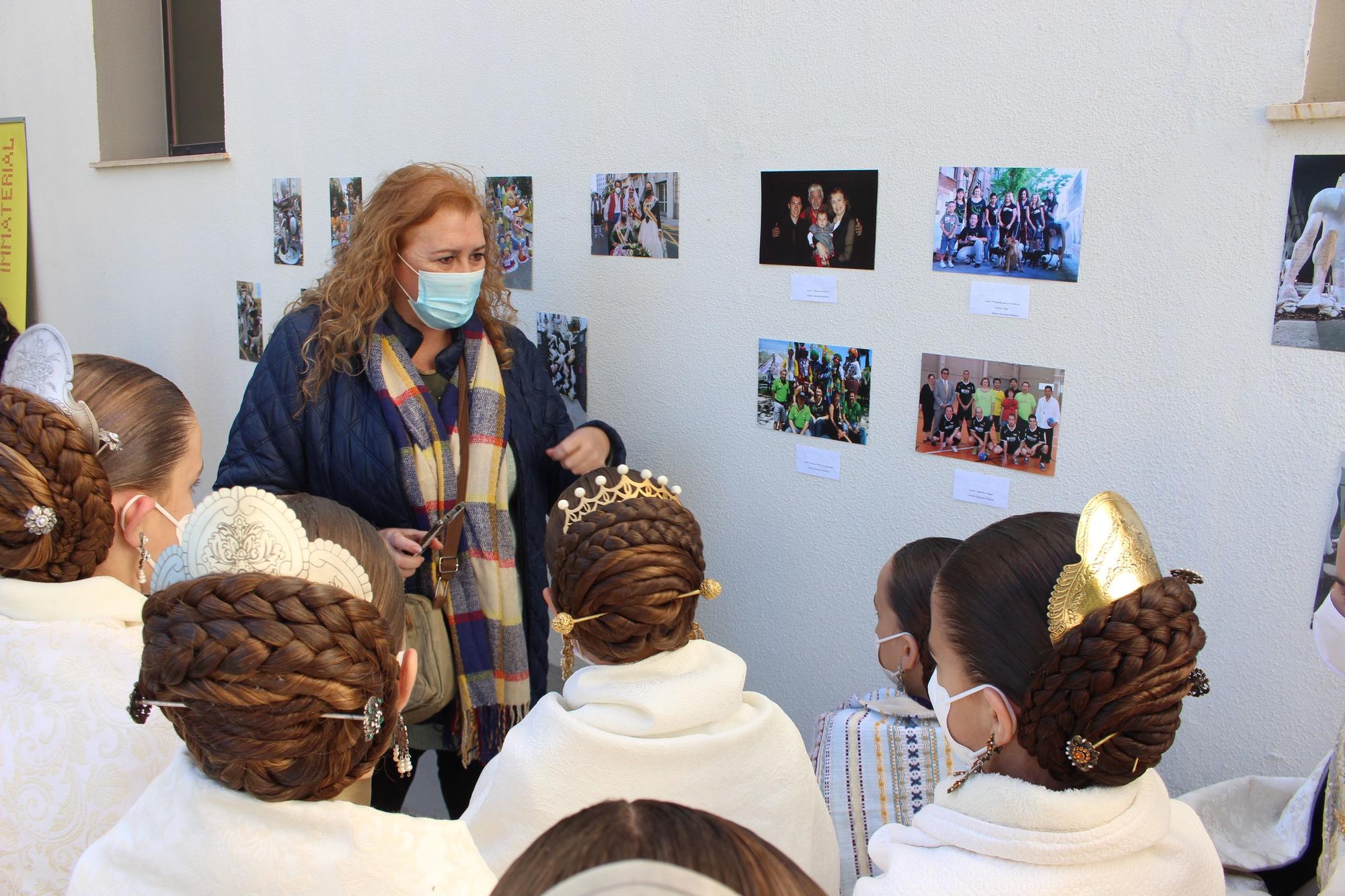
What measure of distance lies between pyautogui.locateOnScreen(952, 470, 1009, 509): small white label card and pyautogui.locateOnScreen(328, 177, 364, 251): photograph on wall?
2.53 metres

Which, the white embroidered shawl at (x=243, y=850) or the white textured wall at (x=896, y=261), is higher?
the white textured wall at (x=896, y=261)

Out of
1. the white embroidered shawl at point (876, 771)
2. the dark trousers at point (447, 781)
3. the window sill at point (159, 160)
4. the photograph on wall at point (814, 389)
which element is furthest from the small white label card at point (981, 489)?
the window sill at point (159, 160)

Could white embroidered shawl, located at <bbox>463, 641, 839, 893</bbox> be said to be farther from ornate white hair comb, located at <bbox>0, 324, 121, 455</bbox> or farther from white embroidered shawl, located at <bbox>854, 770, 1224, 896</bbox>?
ornate white hair comb, located at <bbox>0, 324, 121, 455</bbox>

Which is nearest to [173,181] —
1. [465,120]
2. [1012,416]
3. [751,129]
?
[465,120]

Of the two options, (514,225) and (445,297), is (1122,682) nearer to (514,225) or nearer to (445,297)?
(445,297)

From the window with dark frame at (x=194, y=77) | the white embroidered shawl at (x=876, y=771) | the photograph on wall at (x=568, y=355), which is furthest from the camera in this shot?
the window with dark frame at (x=194, y=77)

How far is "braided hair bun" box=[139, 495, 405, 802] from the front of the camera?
1010 millimetres

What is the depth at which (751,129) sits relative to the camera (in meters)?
2.62

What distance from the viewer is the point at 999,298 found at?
7.26 ft

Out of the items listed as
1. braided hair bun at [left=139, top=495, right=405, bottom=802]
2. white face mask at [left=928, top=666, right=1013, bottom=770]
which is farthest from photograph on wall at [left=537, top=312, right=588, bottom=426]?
braided hair bun at [left=139, top=495, right=405, bottom=802]

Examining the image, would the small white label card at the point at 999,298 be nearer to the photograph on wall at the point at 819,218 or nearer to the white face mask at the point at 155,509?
the photograph on wall at the point at 819,218

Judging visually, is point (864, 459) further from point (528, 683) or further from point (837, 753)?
point (528, 683)

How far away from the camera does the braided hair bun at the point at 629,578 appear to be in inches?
65.3

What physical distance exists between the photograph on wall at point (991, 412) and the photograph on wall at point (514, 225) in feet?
4.75
